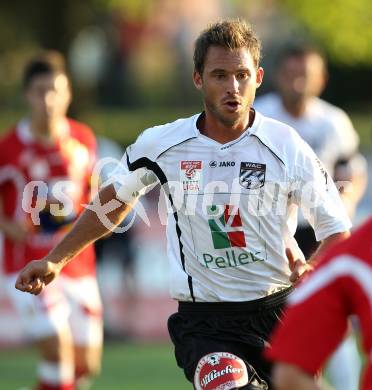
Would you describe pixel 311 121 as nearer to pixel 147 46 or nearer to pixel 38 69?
pixel 38 69

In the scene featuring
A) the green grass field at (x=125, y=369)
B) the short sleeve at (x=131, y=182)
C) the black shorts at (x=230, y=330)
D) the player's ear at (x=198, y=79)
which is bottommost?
the green grass field at (x=125, y=369)

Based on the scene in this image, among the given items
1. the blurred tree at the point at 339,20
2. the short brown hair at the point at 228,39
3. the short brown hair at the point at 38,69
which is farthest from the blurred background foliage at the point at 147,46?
the short brown hair at the point at 228,39

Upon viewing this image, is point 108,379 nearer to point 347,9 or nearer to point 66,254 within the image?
point 66,254

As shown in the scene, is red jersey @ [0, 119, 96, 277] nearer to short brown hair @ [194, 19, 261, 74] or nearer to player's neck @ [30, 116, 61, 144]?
player's neck @ [30, 116, 61, 144]

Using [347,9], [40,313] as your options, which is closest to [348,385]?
[40,313]

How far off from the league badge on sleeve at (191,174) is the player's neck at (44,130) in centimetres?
350

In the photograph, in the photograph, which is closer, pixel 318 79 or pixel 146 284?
pixel 318 79

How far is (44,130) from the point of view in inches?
347

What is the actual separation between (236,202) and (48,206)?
3.52 metres

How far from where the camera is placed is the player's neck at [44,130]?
8.77 metres

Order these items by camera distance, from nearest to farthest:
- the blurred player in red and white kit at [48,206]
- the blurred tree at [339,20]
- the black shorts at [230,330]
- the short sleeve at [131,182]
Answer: the black shorts at [230,330] → the short sleeve at [131,182] → the blurred player in red and white kit at [48,206] → the blurred tree at [339,20]

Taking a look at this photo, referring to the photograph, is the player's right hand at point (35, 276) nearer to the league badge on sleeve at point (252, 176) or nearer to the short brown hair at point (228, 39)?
the league badge on sleeve at point (252, 176)

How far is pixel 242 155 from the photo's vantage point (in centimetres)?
535

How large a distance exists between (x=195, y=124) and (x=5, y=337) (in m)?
8.91
